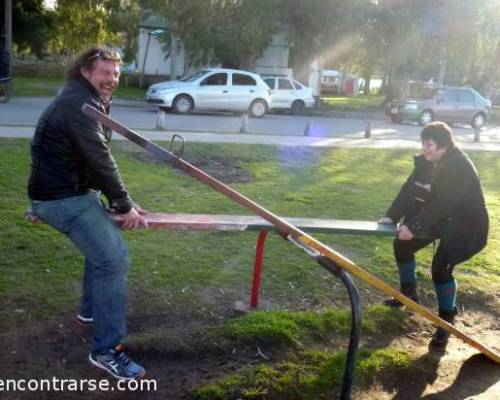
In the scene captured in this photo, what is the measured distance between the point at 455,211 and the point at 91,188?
252 centimetres

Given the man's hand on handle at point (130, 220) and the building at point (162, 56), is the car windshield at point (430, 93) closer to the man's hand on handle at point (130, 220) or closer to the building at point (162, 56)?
the building at point (162, 56)

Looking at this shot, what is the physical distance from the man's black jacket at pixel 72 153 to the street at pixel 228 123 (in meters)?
10.1

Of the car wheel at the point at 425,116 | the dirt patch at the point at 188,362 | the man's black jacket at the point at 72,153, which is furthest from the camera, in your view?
the car wheel at the point at 425,116

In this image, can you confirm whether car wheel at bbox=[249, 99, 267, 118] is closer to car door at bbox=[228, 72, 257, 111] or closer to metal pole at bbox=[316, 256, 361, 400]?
car door at bbox=[228, 72, 257, 111]

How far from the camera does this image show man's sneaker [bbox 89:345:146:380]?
349 cm

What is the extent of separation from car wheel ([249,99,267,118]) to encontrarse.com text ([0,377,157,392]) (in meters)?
18.8

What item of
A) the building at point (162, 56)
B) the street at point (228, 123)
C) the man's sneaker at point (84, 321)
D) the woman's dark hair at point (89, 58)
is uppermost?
the building at point (162, 56)

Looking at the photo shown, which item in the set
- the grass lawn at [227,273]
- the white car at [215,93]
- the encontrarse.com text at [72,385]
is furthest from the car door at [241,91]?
the encontrarse.com text at [72,385]

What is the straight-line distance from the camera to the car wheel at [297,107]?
2477 centimetres

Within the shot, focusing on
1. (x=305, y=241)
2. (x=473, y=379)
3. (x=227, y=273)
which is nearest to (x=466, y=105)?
(x=227, y=273)

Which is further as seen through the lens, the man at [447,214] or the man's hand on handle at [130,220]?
the man at [447,214]

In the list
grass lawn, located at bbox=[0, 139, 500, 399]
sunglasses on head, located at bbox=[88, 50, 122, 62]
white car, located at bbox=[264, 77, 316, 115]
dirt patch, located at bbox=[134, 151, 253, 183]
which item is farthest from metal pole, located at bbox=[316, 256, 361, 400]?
white car, located at bbox=[264, 77, 316, 115]

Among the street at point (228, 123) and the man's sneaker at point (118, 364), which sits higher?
the street at point (228, 123)

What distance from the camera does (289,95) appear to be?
24469mm
